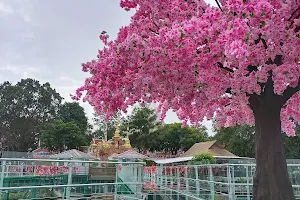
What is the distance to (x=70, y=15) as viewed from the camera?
12.1 metres

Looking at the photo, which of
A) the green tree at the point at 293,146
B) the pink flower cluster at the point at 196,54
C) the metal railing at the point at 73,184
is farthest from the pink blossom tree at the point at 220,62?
the green tree at the point at 293,146

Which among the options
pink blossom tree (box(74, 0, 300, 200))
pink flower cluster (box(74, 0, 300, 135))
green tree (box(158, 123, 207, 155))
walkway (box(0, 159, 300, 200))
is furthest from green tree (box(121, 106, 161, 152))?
pink blossom tree (box(74, 0, 300, 200))

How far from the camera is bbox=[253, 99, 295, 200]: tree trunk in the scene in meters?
4.58

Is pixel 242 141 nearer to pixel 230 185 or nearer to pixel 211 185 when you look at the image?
pixel 211 185

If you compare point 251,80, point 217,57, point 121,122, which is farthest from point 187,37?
point 121,122

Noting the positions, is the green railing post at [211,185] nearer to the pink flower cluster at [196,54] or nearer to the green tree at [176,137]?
the pink flower cluster at [196,54]

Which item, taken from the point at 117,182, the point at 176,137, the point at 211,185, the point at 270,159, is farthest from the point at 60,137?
the point at 270,159

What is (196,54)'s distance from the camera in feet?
15.6

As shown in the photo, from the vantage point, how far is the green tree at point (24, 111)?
35000 millimetres

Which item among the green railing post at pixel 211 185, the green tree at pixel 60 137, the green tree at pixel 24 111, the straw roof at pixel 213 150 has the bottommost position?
the green railing post at pixel 211 185

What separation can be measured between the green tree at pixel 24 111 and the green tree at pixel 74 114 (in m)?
1.61

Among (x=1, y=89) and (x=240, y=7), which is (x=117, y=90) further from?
(x=1, y=89)

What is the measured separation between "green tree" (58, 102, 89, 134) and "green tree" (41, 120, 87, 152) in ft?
21.7

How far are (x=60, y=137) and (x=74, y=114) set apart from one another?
9198mm
